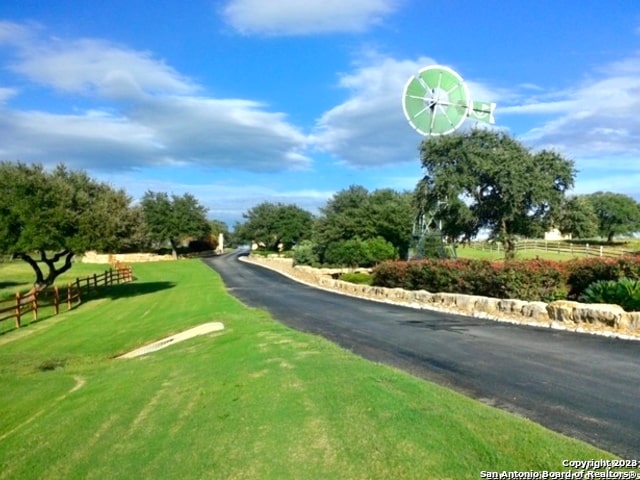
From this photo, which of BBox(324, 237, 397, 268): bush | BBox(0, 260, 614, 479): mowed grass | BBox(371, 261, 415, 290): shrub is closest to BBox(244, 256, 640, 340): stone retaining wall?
BBox(371, 261, 415, 290): shrub

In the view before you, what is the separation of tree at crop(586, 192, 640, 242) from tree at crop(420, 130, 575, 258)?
45839 mm

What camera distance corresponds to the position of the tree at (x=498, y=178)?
118 ft

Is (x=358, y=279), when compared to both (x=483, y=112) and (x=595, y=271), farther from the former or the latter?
(x=595, y=271)

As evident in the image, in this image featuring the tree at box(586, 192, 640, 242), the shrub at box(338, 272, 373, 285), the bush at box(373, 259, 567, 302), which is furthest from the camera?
the tree at box(586, 192, 640, 242)

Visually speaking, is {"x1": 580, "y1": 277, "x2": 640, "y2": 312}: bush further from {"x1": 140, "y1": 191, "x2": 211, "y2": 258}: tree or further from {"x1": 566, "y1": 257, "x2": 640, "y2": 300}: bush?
{"x1": 140, "y1": 191, "x2": 211, "y2": 258}: tree

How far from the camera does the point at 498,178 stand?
1416 inches

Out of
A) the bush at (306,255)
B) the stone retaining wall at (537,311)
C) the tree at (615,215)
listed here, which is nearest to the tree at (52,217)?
the stone retaining wall at (537,311)

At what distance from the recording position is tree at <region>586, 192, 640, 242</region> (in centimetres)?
7850

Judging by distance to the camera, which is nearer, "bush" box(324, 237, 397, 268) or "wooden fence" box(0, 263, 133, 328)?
"wooden fence" box(0, 263, 133, 328)

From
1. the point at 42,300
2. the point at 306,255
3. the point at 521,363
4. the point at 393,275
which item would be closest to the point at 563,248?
the point at 306,255

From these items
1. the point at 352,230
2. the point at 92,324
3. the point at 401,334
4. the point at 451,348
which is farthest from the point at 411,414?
the point at 352,230

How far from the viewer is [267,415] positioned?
263 inches

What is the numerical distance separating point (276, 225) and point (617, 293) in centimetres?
8425

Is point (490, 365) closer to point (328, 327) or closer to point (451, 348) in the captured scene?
point (451, 348)
